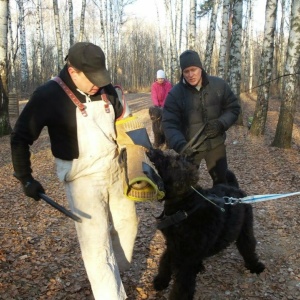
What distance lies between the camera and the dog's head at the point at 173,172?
A: 8.95 feet

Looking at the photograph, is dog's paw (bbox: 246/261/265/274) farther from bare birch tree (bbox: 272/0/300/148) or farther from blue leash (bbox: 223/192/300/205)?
bare birch tree (bbox: 272/0/300/148)

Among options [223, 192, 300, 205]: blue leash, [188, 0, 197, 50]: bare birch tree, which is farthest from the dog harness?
[188, 0, 197, 50]: bare birch tree

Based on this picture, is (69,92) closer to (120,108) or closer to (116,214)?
(120,108)

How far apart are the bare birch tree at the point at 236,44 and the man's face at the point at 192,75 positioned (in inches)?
348

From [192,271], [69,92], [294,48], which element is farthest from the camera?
[294,48]

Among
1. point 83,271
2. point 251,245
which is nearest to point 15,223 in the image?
point 83,271

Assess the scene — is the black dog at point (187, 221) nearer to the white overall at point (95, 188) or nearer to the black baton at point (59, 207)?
the white overall at point (95, 188)

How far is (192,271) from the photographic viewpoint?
2996 mm

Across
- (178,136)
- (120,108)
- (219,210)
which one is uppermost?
(120,108)

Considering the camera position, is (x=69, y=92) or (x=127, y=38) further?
(x=127, y=38)

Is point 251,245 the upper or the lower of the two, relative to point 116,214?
lower

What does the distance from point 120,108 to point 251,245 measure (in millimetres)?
2117

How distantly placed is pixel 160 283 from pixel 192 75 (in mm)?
2230

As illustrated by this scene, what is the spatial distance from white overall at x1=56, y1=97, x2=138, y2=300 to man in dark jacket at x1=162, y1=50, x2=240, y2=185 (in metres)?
1.40
